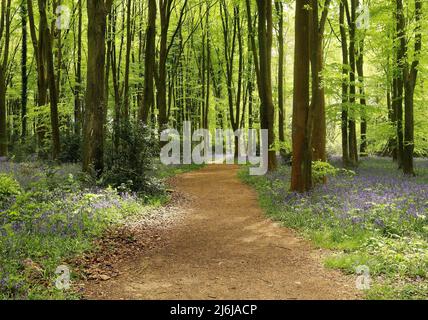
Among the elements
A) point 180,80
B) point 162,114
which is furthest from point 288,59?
point 162,114

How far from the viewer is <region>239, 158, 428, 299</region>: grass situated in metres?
5.51

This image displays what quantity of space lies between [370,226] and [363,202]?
1997 millimetres

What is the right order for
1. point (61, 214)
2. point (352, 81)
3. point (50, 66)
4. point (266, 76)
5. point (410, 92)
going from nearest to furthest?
point (61, 214) → point (410, 92) → point (50, 66) → point (266, 76) → point (352, 81)

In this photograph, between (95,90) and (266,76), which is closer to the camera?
(95,90)

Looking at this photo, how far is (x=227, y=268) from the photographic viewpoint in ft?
20.6

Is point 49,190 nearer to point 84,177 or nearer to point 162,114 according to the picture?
point 84,177

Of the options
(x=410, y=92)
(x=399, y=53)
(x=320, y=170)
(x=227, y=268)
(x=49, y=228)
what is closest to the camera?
(x=227, y=268)

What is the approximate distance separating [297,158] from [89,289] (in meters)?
7.64

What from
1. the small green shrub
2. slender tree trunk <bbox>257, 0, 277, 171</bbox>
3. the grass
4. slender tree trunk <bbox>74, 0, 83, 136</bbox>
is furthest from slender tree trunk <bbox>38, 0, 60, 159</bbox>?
the small green shrub

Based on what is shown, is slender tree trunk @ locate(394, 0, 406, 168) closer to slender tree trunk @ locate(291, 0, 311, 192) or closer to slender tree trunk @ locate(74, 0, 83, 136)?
slender tree trunk @ locate(291, 0, 311, 192)

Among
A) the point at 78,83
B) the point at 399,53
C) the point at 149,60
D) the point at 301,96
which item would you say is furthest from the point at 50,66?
the point at 399,53

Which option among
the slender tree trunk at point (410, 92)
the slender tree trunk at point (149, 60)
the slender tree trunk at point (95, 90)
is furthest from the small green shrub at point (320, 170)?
the slender tree trunk at point (149, 60)

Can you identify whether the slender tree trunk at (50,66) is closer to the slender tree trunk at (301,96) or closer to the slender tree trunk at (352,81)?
the slender tree trunk at (301,96)

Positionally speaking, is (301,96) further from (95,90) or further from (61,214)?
(61,214)
